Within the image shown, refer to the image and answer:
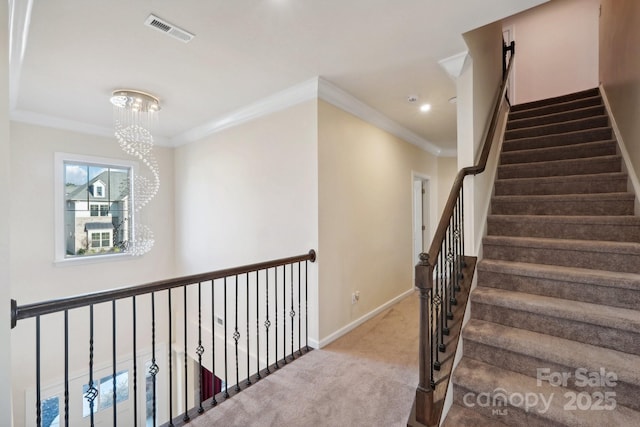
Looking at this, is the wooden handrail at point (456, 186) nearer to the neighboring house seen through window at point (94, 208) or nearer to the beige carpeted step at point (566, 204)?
the beige carpeted step at point (566, 204)

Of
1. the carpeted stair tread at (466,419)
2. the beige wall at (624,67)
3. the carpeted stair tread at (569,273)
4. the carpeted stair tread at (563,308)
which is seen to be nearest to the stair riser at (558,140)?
the beige wall at (624,67)

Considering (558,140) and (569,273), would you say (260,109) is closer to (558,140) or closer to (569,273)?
(569,273)

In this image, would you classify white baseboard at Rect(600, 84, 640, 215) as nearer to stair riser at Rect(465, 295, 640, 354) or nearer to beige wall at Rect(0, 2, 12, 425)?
stair riser at Rect(465, 295, 640, 354)

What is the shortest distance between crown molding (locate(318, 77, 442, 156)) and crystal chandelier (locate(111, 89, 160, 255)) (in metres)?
1.89

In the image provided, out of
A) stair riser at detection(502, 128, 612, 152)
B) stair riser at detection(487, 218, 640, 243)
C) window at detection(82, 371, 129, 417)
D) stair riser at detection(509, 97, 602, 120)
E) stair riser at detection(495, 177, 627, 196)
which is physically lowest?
window at detection(82, 371, 129, 417)

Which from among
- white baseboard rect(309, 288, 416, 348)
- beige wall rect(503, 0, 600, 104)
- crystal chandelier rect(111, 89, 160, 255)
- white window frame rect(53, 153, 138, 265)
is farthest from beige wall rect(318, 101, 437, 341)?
white window frame rect(53, 153, 138, 265)

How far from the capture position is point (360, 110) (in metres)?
3.38

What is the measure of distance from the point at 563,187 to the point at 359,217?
2.00 meters

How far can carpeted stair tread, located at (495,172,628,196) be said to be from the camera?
2.54 meters

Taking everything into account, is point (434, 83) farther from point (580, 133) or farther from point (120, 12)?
point (120, 12)

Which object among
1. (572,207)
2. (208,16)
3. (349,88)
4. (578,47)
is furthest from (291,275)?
(578,47)

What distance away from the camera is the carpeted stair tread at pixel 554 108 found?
368 cm

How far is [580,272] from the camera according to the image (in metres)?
1.98

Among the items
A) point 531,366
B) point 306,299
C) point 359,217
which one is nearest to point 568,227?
point 531,366
